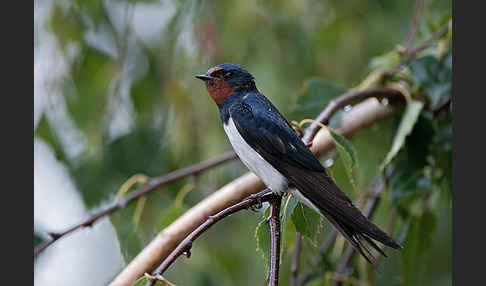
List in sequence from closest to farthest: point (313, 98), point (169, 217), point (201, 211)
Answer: point (201, 211)
point (169, 217)
point (313, 98)

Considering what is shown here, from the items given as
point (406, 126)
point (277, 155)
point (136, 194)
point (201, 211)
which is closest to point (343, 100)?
point (406, 126)

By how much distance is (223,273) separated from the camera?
2.82 metres

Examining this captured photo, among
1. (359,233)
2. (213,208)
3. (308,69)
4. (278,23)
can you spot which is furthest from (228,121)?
(308,69)

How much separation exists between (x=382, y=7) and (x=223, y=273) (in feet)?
4.86

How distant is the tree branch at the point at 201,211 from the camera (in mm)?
1723

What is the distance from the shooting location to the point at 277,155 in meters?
1.91

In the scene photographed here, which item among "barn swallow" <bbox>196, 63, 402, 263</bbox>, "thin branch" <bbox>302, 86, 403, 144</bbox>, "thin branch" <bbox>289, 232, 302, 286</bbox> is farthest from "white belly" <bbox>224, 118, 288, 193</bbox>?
"thin branch" <bbox>289, 232, 302, 286</bbox>

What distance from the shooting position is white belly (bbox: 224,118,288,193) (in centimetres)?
179

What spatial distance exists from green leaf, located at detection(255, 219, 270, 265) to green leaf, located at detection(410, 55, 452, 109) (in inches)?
36.5

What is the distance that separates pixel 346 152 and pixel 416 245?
2.29 ft

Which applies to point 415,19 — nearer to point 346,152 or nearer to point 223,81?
point 223,81

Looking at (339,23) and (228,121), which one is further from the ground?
(339,23)

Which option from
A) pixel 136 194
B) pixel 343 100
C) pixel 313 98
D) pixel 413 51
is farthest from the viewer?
pixel 413 51

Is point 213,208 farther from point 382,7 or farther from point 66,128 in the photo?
point 382,7
